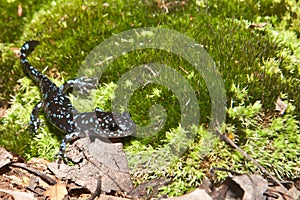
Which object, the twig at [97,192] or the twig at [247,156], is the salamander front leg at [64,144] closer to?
the twig at [97,192]

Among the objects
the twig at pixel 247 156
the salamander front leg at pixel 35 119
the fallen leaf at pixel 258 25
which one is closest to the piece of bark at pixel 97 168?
the salamander front leg at pixel 35 119

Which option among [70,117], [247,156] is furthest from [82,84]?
[247,156]

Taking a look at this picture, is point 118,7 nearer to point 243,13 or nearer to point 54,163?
point 243,13

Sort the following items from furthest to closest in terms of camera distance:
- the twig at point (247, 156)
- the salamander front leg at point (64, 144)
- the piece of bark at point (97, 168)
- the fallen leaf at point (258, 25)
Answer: the fallen leaf at point (258, 25), the salamander front leg at point (64, 144), the piece of bark at point (97, 168), the twig at point (247, 156)

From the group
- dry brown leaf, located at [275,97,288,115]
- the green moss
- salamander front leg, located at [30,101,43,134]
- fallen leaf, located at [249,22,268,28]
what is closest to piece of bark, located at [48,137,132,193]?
the green moss

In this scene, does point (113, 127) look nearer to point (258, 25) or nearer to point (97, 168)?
point (97, 168)

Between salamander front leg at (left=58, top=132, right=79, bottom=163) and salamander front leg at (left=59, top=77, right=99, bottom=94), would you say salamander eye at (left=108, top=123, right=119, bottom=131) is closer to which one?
salamander front leg at (left=58, top=132, right=79, bottom=163)
